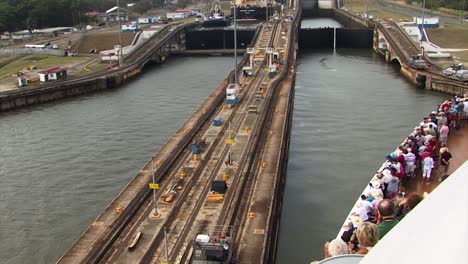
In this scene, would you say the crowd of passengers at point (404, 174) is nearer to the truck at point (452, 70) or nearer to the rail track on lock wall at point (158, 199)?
the rail track on lock wall at point (158, 199)

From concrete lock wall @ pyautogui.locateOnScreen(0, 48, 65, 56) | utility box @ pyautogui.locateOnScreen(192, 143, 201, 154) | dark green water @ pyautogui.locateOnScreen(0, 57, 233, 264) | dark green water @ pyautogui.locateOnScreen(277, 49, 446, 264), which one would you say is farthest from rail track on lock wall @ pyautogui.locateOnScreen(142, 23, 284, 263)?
concrete lock wall @ pyautogui.locateOnScreen(0, 48, 65, 56)

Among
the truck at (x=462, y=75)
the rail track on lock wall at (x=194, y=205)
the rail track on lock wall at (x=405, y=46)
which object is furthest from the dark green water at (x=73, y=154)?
the truck at (x=462, y=75)

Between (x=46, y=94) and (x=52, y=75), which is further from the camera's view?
(x=52, y=75)

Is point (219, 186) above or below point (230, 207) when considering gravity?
above

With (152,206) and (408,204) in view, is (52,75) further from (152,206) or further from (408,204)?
(408,204)

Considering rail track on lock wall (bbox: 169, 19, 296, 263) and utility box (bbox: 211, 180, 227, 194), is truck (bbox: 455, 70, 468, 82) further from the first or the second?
utility box (bbox: 211, 180, 227, 194)

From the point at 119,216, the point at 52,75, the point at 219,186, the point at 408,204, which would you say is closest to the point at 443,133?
the point at 219,186
